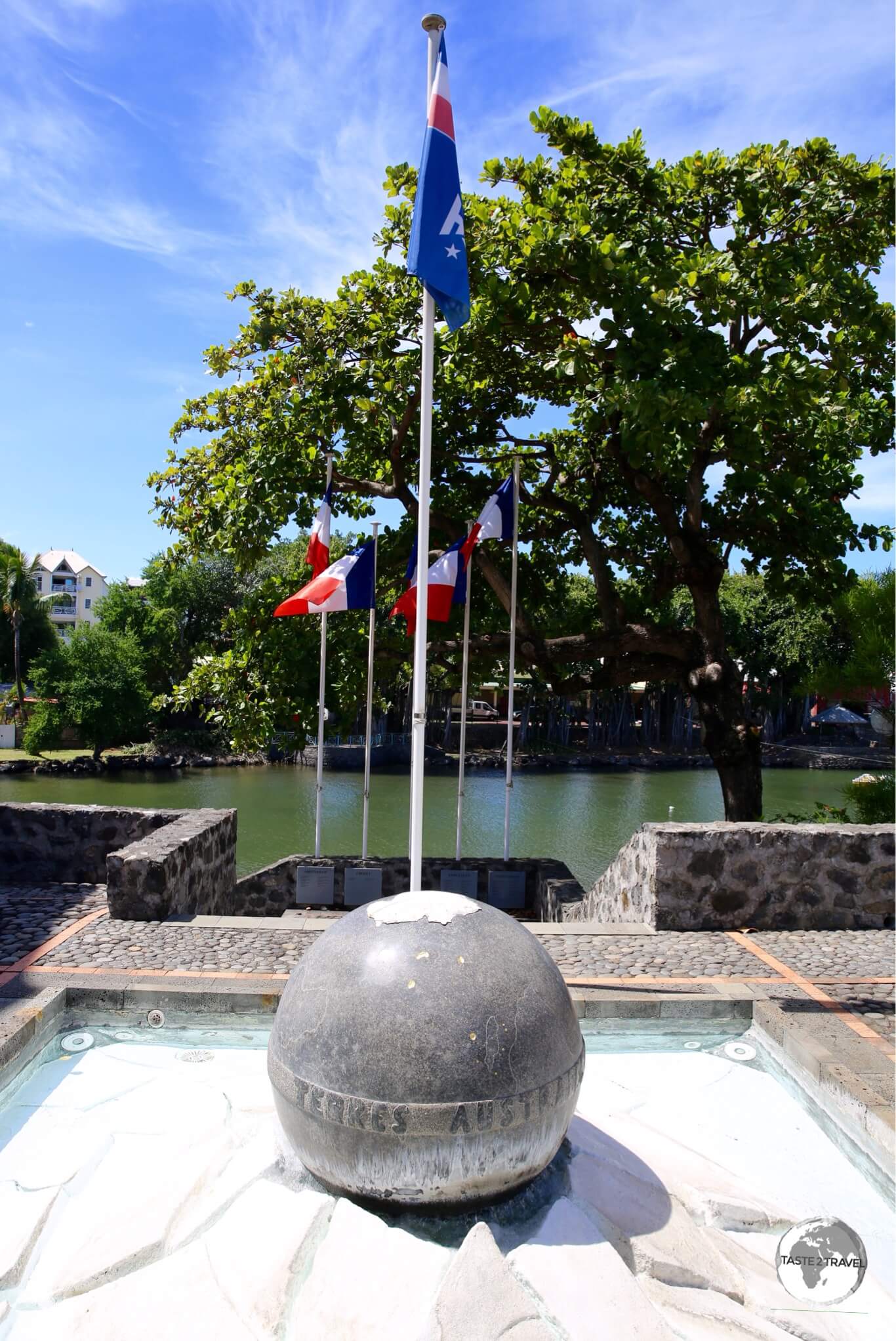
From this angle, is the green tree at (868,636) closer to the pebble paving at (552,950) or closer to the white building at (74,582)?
the pebble paving at (552,950)

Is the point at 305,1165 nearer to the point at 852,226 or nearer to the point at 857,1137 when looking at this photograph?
the point at 857,1137

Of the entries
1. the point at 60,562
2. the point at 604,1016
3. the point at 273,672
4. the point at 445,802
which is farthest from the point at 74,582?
the point at 604,1016

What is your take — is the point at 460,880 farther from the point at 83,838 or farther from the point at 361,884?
the point at 83,838

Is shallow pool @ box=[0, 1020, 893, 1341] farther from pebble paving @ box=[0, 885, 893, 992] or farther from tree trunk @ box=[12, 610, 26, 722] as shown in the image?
tree trunk @ box=[12, 610, 26, 722]

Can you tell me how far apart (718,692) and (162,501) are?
852cm

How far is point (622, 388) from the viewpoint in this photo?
9.73 meters

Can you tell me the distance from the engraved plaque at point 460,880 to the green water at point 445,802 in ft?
26.0

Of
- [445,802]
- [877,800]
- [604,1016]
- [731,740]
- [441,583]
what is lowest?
[445,802]

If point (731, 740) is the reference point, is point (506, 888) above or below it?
below

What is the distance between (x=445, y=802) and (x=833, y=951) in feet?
79.1

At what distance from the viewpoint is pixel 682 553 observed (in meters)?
13.3

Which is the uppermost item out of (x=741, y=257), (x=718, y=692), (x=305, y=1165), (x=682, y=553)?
(x=741, y=257)

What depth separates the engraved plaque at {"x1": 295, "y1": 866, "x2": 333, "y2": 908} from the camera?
40.7 ft

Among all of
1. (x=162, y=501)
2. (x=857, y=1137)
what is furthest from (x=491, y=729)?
(x=857, y=1137)
